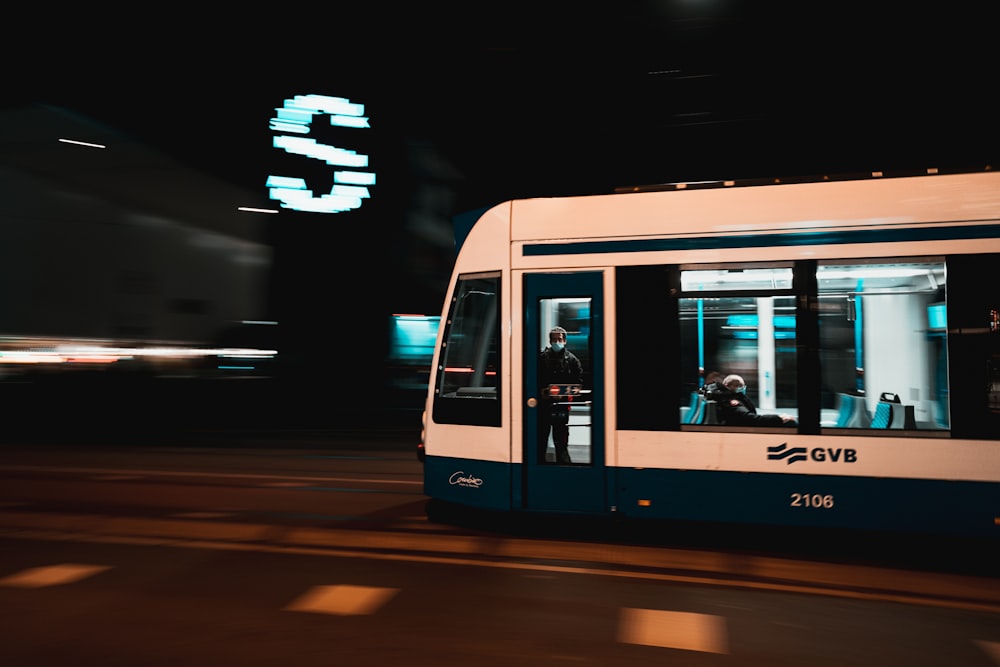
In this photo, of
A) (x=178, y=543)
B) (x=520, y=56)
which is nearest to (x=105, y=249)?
(x=520, y=56)

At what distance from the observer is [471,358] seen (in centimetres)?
698

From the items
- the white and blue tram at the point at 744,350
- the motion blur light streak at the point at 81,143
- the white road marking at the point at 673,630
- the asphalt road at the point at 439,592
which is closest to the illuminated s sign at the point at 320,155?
the motion blur light streak at the point at 81,143

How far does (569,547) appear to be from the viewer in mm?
6383

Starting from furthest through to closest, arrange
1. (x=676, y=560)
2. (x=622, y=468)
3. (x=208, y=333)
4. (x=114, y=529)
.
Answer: (x=208, y=333)
(x=114, y=529)
(x=622, y=468)
(x=676, y=560)

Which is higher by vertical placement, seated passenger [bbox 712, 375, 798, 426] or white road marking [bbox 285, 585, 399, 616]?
seated passenger [bbox 712, 375, 798, 426]

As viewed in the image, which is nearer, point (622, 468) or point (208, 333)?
point (622, 468)

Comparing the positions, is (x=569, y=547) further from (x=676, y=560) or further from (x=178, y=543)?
(x=178, y=543)

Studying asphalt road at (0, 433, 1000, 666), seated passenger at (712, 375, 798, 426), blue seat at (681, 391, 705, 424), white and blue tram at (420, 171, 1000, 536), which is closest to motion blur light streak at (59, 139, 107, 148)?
asphalt road at (0, 433, 1000, 666)

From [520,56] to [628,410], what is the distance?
10385 millimetres

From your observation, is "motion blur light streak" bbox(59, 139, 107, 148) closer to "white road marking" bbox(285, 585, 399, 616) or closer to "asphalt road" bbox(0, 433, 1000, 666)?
"asphalt road" bbox(0, 433, 1000, 666)

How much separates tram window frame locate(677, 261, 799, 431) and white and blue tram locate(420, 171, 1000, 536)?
2cm

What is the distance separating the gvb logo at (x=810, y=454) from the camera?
5.90m

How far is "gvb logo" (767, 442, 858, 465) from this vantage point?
5898 mm

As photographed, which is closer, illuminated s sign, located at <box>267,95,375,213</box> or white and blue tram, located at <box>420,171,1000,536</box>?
white and blue tram, located at <box>420,171,1000,536</box>
